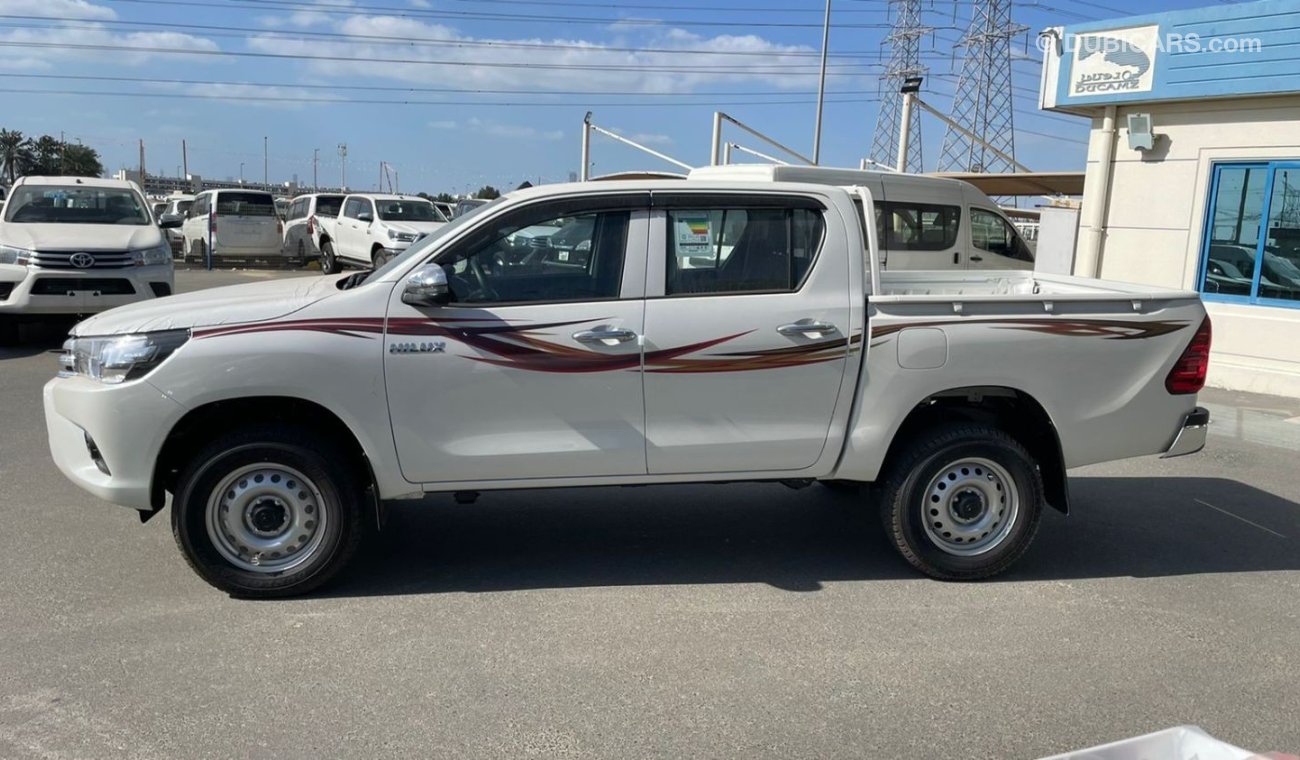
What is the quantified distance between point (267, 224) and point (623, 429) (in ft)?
71.2

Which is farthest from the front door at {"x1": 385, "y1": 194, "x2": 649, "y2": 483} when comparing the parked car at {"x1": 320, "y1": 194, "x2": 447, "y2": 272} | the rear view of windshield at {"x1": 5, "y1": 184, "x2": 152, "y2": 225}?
the parked car at {"x1": 320, "y1": 194, "x2": 447, "y2": 272}

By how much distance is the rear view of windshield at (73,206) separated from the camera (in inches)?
472

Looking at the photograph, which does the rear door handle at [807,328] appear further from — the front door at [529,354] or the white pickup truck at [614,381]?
the front door at [529,354]

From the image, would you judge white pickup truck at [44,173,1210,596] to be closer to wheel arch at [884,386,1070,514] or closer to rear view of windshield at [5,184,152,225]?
wheel arch at [884,386,1070,514]

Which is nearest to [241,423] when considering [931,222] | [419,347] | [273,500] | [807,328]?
[273,500]

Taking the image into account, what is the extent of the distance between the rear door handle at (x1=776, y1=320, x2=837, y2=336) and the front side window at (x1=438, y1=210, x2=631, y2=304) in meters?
0.82

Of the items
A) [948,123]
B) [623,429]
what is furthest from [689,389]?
[948,123]

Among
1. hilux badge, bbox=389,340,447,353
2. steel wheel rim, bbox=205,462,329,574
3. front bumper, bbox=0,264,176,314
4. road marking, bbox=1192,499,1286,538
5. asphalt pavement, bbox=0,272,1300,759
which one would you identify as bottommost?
asphalt pavement, bbox=0,272,1300,759

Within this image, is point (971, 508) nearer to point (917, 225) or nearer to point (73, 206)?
point (917, 225)

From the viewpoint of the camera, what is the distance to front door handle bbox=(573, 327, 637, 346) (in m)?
4.56

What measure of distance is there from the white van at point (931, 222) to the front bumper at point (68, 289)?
6.94 m

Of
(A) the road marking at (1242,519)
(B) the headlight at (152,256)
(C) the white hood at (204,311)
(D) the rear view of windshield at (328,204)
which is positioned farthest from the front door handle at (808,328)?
(D) the rear view of windshield at (328,204)

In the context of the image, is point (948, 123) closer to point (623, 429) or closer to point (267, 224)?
point (267, 224)

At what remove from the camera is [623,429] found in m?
4.68
